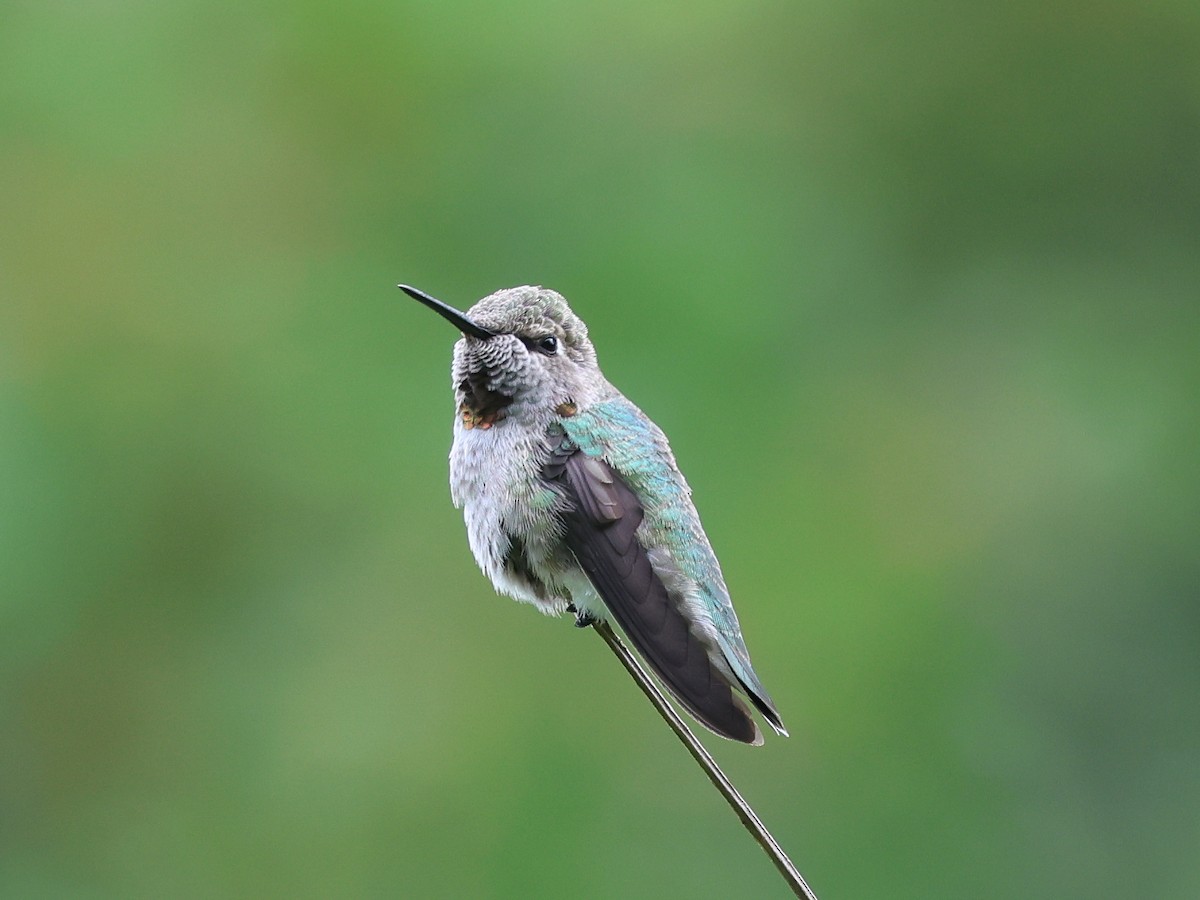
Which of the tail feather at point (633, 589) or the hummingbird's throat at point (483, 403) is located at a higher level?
the hummingbird's throat at point (483, 403)

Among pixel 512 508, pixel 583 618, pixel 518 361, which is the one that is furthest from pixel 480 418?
pixel 583 618

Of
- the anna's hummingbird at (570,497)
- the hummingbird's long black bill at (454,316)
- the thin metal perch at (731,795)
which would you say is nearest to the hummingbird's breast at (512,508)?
the anna's hummingbird at (570,497)

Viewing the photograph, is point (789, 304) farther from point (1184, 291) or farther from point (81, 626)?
point (81, 626)

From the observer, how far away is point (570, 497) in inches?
115

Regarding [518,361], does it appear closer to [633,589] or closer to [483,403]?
[483,403]

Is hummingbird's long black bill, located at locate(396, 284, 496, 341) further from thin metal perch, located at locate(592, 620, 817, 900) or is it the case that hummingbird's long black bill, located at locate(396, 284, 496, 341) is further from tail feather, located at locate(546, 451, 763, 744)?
thin metal perch, located at locate(592, 620, 817, 900)

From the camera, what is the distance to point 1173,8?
839cm

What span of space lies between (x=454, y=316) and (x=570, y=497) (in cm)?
45

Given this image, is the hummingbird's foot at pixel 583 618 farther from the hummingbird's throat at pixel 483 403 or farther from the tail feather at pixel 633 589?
the hummingbird's throat at pixel 483 403

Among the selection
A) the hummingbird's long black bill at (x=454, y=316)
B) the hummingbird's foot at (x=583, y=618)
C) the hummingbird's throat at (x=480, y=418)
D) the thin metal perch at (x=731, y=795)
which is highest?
the hummingbird's long black bill at (x=454, y=316)

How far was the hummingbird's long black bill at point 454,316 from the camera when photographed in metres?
2.68

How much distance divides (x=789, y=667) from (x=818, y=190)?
3385mm

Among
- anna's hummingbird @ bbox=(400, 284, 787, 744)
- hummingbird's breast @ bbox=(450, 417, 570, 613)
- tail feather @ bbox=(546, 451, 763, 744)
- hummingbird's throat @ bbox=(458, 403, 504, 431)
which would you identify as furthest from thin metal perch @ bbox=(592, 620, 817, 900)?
hummingbird's throat @ bbox=(458, 403, 504, 431)

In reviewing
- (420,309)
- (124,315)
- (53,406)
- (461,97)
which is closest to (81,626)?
(53,406)
